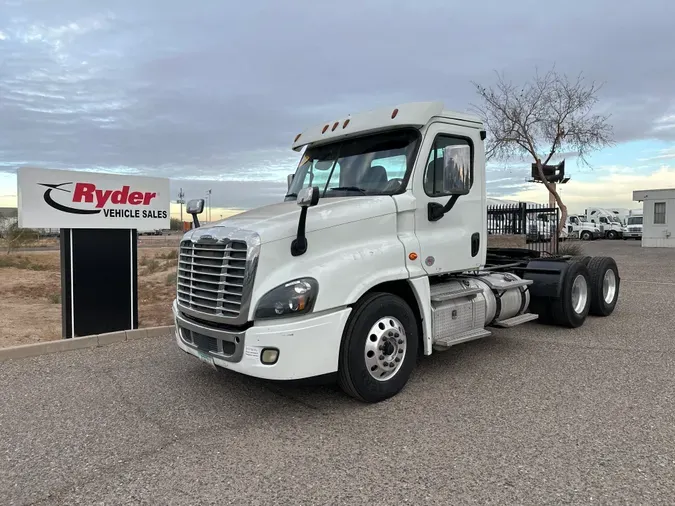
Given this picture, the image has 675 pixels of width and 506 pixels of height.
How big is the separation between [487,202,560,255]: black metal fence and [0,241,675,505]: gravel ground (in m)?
6.42

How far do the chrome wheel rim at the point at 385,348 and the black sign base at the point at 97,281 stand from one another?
14.8ft

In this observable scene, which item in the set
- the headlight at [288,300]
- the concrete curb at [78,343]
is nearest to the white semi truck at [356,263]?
the headlight at [288,300]

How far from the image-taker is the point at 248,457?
3.60 m

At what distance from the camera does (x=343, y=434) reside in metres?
3.97

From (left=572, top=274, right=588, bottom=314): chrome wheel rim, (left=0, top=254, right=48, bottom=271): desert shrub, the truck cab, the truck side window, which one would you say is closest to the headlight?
the truck side window

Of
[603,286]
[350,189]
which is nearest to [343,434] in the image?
[350,189]

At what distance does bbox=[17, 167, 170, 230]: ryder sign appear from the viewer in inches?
262

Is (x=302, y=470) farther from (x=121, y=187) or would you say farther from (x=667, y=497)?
(x=121, y=187)

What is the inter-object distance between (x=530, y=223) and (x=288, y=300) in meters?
10.7

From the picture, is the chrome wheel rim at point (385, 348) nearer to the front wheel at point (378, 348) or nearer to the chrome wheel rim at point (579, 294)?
the front wheel at point (378, 348)

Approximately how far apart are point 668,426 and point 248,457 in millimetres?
3290

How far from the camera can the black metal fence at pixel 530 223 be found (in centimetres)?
1221

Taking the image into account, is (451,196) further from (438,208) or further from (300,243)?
(300,243)

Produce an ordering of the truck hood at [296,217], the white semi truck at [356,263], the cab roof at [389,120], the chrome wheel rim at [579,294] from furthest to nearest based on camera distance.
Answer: the chrome wheel rim at [579,294] → the cab roof at [389,120] → the truck hood at [296,217] → the white semi truck at [356,263]
